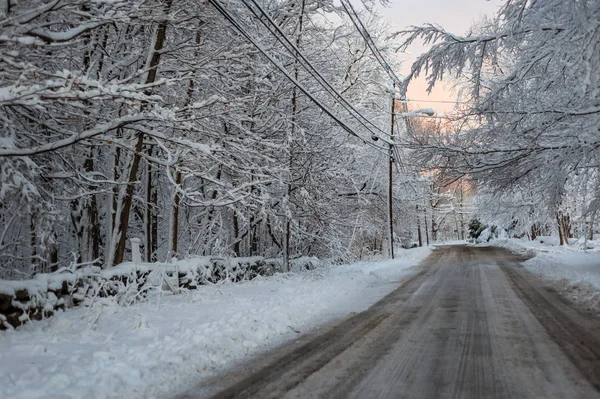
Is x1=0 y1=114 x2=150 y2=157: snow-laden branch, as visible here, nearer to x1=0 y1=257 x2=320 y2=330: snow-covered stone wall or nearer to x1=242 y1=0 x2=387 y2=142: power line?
x1=0 y1=257 x2=320 y2=330: snow-covered stone wall

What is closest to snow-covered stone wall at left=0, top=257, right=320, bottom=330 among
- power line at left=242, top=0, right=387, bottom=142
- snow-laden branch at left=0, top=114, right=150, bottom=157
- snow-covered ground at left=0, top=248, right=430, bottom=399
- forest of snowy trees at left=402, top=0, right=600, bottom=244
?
snow-covered ground at left=0, top=248, right=430, bottom=399

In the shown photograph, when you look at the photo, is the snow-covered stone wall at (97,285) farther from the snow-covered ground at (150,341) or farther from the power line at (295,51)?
the power line at (295,51)

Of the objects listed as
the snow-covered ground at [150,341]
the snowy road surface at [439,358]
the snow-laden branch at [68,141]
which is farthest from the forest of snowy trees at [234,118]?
the snowy road surface at [439,358]

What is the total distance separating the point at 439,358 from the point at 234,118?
306 inches

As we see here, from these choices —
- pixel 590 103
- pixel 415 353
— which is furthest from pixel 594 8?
pixel 415 353

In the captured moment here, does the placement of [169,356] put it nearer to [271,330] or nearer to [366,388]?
[271,330]

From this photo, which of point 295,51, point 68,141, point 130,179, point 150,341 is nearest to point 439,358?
point 150,341

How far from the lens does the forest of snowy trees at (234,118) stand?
5711 mm

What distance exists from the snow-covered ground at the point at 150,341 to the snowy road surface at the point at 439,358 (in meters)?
0.45

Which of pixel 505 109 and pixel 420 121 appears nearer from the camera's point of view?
pixel 505 109

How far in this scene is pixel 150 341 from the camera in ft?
16.4

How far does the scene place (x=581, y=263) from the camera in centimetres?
1301

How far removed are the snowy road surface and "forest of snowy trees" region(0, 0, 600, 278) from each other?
3233 mm

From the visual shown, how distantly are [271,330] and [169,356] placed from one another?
1750 millimetres
